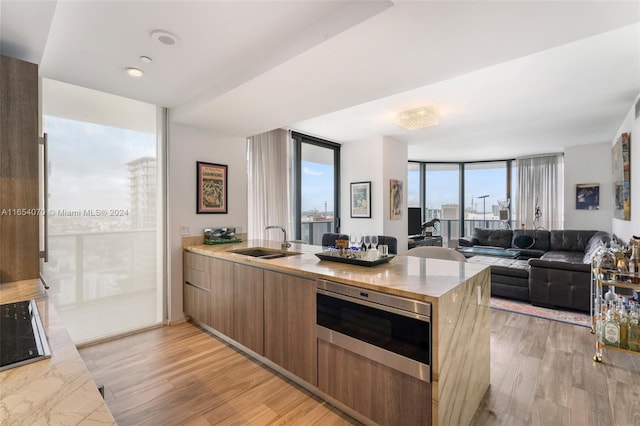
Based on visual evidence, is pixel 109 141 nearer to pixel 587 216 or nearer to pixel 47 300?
pixel 47 300

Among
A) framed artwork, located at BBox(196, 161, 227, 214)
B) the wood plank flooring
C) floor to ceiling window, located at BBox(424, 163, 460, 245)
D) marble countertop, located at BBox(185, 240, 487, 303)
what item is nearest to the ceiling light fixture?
marble countertop, located at BBox(185, 240, 487, 303)

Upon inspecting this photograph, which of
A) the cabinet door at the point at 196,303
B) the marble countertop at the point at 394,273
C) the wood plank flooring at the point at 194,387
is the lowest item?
the wood plank flooring at the point at 194,387

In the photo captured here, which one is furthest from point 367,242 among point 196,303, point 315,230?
point 315,230

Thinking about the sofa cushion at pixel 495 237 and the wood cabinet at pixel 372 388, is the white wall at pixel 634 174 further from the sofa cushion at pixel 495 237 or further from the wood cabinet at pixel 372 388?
the wood cabinet at pixel 372 388

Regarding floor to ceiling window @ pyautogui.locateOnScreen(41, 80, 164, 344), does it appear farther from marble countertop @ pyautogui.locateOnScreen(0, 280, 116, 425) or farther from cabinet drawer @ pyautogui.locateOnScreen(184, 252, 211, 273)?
marble countertop @ pyautogui.locateOnScreen(0, 280, 116, 425)

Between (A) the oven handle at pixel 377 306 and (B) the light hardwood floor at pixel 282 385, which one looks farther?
(B) the light hardwood floor at pixel 282 385

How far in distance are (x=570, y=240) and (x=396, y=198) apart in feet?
11.6

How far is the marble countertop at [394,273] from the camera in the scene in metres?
1.52

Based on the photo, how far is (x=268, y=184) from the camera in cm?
454

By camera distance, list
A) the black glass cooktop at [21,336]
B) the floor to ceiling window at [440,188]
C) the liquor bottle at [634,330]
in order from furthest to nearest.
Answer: the floor to ceiling window at [440,188] → the liquor bottle at [634,330] → the black glass cooktop at [21,336]

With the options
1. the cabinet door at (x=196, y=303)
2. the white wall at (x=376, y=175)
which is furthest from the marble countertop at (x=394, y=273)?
the white wall at (x=376, y=175)

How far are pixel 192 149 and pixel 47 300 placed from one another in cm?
236

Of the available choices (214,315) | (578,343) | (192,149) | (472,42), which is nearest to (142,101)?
(192,149)

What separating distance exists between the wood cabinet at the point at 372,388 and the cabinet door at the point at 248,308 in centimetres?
68
